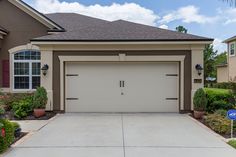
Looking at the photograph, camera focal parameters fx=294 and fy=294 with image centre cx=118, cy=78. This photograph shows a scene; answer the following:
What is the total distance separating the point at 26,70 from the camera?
16312 millimetres

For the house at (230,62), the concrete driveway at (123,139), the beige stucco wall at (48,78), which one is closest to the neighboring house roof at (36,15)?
the beige stucco wall at (48,78)

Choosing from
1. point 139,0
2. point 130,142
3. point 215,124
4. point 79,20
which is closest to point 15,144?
point 130,142

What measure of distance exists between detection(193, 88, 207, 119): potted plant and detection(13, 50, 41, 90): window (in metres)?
8.64

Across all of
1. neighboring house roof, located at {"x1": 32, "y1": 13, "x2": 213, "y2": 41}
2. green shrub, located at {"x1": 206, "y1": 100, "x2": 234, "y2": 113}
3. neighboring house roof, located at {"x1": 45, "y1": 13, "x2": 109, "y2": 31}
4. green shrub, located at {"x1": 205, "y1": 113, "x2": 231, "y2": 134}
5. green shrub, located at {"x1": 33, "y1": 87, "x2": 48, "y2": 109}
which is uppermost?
neighboring house roof, located at {"x1": 45, "y1": 13, "x2": 109, "y2": 31}

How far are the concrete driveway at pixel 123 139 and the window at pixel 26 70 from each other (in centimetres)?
510

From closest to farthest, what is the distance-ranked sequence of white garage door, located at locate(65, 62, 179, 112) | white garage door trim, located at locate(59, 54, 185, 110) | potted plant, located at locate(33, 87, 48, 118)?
potted plant, located at locate(33, 87, 48, 118) → white garage door trim, located at locate(59, 54, 185, 110) → white garage door, located at locate(65, 62, 179, 112)

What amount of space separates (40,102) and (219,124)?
24.2 ft

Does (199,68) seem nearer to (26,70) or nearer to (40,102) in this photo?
(40,102)

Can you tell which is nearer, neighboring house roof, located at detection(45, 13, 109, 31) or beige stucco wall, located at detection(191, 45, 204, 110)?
beige stucco wall, located at detection(191, 45, 204, 110)

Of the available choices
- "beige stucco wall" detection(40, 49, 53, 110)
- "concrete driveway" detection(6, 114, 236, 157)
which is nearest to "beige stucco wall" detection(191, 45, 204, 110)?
"concrete driveway" detection(6, 114, 236, 157)

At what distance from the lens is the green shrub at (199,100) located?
12.6 metres

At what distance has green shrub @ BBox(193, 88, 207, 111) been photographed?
41.2 feet

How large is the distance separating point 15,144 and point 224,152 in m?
5.44

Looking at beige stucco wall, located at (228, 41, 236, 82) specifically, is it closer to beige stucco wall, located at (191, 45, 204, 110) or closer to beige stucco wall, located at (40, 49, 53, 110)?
beige stucco wall, located at (191, 45, 204, 110)
